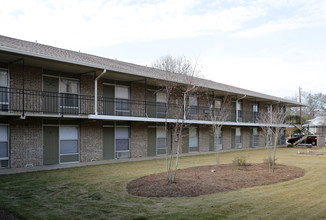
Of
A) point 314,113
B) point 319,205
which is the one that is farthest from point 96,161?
point 314,113

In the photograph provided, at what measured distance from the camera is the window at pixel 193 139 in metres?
24.2

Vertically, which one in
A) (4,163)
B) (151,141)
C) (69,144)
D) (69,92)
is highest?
(69,92)

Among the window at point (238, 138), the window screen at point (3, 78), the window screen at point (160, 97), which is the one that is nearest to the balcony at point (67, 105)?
the window screen at point (3, 78)

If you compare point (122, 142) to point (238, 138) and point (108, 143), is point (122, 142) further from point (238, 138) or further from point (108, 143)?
point (238, 138)

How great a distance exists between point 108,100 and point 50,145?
14.7 feet

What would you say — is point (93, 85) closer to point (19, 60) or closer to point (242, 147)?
point (19, 60)

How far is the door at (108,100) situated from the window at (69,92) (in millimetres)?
1815

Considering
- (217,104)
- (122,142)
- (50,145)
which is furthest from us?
(217,104)

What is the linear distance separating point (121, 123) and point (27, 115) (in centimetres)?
652

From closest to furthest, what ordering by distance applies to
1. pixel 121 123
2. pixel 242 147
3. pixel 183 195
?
1. pixel 183 195
2. pixel 121 123
3. pixel 242 147

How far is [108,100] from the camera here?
18172mm

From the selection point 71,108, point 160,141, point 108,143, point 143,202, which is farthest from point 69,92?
point 143,202

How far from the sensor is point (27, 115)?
13359mm

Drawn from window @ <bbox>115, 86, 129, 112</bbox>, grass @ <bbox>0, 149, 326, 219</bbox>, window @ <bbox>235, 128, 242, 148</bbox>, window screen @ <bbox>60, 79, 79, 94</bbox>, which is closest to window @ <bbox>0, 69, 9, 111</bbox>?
window screen @ <bbox>60, 79, 79, 94</bbox>
